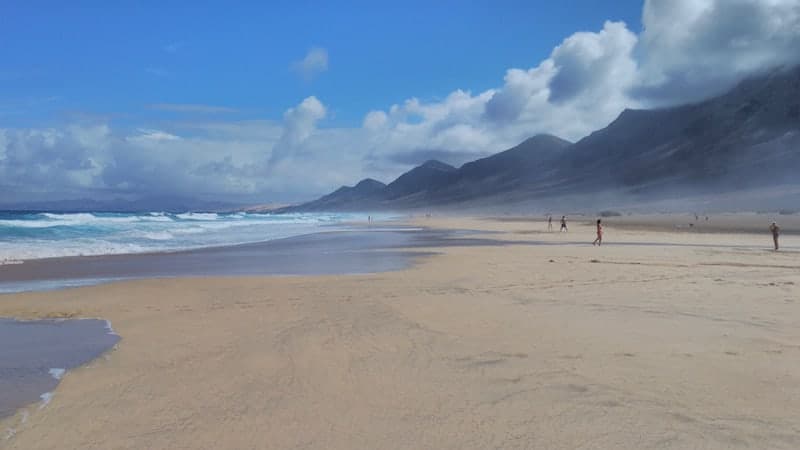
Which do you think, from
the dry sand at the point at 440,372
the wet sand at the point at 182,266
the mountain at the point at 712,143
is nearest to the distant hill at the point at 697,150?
the mountain at the point at 712,143

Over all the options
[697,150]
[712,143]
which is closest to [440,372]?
[712,143]

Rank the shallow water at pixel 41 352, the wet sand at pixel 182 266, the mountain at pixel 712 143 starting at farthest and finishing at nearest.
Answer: the mountain at pixel 712 143
the wet sand at pixel 182 266
the shallow water at pixel 41 352

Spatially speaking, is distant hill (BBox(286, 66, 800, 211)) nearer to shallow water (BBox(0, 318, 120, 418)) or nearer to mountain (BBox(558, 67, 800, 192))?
mountain (BBox(558, 67, 800, 192))

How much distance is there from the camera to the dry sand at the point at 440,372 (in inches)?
155

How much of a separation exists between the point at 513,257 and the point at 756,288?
8696 mm

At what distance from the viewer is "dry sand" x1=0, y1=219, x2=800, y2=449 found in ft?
12.9

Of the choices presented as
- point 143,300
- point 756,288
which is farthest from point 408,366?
point 756,288

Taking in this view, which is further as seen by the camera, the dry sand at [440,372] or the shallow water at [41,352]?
the shallow water at [41,352]

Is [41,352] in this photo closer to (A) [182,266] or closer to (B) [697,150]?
(A) [182,266]

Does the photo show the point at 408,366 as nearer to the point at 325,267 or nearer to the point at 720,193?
the point at 325,267

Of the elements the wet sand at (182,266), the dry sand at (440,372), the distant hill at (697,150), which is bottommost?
the dry sand at (440,372)

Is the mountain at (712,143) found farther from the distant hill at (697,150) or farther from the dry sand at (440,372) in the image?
the dry sand at (440,372)

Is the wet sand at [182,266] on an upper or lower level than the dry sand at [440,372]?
upper

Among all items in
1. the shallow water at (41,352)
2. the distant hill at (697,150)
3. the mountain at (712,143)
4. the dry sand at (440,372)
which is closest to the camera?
Answer: the dry sand at (440,372)
